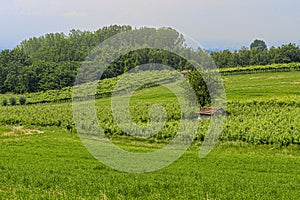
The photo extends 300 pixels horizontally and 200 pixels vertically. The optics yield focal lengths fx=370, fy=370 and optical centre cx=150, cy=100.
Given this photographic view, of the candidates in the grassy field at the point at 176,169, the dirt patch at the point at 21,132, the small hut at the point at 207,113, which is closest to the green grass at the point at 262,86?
the small hut at the point at 207,113

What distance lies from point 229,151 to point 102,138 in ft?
36.6

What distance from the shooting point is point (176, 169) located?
18062mm

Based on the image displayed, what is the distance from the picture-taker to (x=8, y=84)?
92.2 m

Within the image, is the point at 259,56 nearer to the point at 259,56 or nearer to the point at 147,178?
the point at 259,56

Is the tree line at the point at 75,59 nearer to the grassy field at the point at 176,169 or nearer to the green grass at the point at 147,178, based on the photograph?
the grassy field at the point at 176,169

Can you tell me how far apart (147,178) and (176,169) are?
115 inches

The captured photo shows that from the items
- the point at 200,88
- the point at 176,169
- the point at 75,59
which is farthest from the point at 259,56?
the point at 176,169

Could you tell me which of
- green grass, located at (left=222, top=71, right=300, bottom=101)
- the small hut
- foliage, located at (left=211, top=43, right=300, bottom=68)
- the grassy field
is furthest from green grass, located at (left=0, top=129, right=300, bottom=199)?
foliage, located at (left=211, top=43, right=300, bottom=68)

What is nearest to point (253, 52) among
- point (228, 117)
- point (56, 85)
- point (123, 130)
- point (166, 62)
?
point (166, 62)

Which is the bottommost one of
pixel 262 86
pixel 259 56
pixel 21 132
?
pixel 21 132

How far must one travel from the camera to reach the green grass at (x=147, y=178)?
508 inches

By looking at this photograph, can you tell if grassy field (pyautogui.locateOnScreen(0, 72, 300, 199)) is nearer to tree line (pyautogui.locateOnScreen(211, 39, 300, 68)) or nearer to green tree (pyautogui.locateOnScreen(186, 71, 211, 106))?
green tree (pyautogui.locateOnScreen(186, 71, 211, 106))

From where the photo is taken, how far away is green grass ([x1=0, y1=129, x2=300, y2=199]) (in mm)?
12914

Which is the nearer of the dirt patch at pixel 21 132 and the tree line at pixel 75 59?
the dirt patch at pixel 21 132
